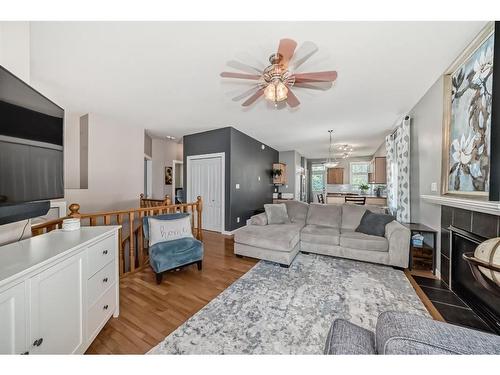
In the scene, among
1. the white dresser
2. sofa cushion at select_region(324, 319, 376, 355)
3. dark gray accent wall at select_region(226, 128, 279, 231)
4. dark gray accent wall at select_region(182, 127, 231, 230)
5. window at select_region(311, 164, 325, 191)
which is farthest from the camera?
window at select_region(311, 164, 325, 191)

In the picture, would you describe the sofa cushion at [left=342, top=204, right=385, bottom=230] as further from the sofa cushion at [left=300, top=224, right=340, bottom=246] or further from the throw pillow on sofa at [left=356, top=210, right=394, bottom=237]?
the sofa cushion at [left=300, top=224, right=340, bottom=246]

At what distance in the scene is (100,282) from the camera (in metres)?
1.40

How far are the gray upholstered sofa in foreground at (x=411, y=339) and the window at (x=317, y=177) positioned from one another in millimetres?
9584

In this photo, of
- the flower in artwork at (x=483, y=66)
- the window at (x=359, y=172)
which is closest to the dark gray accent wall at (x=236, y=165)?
the flower in artwork at (x=483, y=66)

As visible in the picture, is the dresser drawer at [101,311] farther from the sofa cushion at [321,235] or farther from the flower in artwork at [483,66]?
the flower in artwork at [483,66]

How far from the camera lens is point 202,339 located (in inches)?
55.1

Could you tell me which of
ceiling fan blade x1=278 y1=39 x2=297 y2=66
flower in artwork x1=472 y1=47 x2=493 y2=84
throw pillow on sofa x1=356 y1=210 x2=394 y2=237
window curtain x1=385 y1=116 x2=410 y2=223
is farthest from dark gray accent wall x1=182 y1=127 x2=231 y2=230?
flower in artwork x1=472 y1=47 x2=493 y2=84

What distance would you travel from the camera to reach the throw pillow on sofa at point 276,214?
11.4 ft

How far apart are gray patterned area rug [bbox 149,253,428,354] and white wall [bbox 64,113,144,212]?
3520mm

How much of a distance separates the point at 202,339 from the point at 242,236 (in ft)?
5.25

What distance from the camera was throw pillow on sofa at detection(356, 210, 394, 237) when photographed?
2846 millimetres

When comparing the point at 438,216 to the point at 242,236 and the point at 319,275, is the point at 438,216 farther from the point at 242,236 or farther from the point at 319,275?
the point at 242,236

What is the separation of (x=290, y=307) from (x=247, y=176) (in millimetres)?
3780
